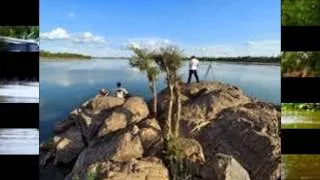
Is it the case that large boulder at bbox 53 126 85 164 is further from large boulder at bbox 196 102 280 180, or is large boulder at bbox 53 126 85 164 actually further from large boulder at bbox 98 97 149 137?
large boulder at bbox 196 102 280 180

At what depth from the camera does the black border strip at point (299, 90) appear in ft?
15.0

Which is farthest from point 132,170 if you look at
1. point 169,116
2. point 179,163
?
point 169,116

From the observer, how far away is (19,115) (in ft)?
15.2

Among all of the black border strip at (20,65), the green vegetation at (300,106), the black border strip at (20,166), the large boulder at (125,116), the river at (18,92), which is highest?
the black border strip at (20,65)

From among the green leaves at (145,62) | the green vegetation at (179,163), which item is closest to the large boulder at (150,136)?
the green vegetation at (179,163)

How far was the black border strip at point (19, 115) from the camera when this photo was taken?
181 inches

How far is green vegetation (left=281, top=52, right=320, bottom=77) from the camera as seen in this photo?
456 centimetres

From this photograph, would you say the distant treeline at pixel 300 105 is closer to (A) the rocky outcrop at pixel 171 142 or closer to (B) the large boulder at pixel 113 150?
(A) the rocky outcrop at pixel 171 142

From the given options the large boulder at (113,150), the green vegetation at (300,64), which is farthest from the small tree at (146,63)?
the green vegetation at (300,64)

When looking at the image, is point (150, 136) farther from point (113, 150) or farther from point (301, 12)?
point (301, 12)

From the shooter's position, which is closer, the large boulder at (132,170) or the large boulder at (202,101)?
the large boulder at (132,170)

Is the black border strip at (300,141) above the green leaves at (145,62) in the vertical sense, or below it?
below

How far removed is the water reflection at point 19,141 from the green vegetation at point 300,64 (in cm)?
169

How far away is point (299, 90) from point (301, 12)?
507 mm
